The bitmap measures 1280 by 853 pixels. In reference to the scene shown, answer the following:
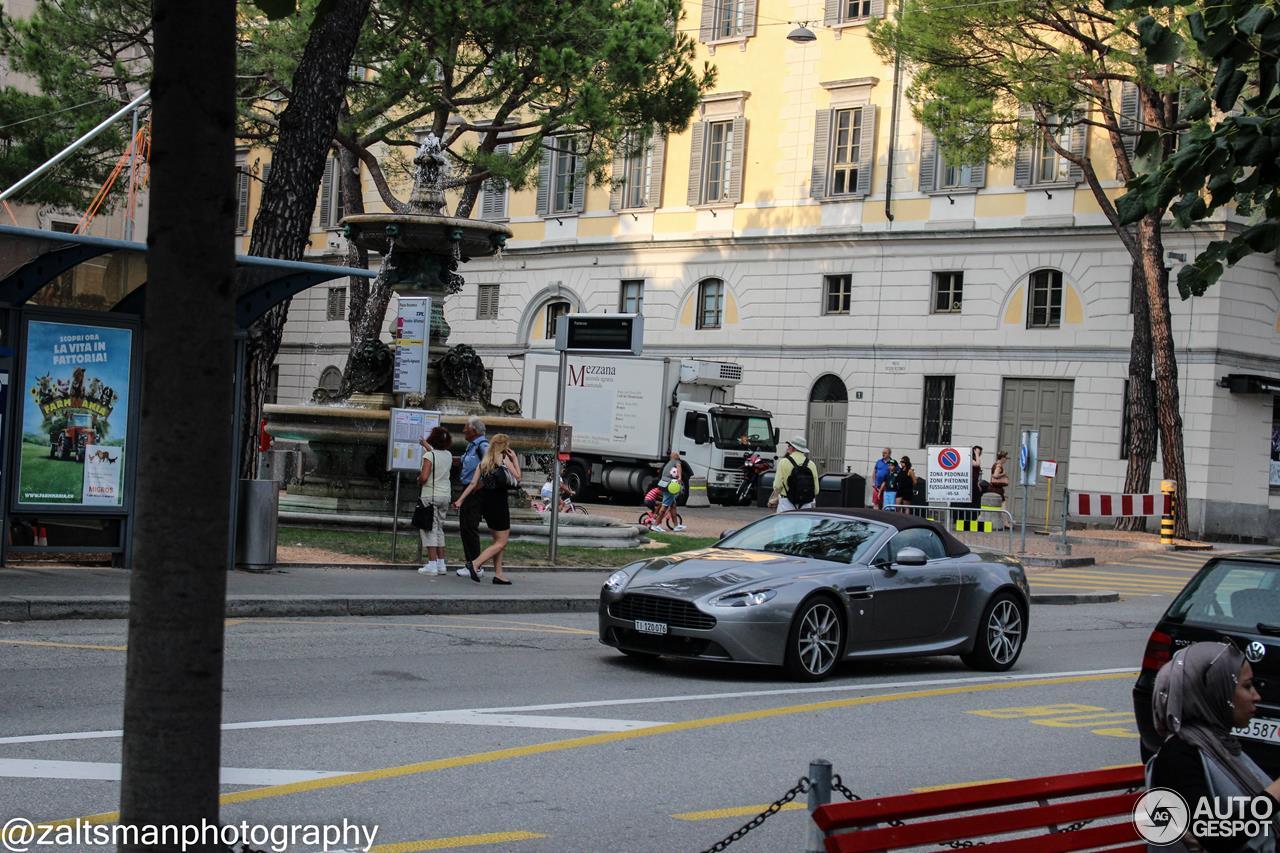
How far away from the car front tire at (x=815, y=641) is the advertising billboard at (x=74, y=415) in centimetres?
713

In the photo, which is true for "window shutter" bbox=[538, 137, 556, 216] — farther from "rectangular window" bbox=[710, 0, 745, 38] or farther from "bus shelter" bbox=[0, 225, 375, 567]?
"bus shelter" bbox=[0, 225, 375, 567]

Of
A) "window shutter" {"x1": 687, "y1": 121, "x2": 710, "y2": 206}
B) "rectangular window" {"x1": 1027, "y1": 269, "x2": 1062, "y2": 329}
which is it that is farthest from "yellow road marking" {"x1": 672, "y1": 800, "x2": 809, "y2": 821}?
"window shutter" {"x1": 687, "y1": 121, "x2": 710, "y2": 206}

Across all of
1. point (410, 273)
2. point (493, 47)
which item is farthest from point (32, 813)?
point (493, 47)

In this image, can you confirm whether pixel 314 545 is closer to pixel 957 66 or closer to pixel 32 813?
pixel 32 813

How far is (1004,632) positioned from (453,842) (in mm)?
8445

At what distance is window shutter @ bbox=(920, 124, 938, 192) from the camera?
43.6 m

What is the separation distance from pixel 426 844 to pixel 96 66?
35.1 metres

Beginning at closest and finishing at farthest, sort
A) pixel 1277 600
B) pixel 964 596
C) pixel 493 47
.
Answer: pixel 1277 600 → pixel 964 596 → pixel 493 47

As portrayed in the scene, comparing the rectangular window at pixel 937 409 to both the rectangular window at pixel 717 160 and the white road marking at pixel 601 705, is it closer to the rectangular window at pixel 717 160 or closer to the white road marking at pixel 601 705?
the rectangular window at pixel 717 160

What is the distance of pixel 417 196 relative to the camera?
26078 mm

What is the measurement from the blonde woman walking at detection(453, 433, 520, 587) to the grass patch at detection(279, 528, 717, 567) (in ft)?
6.65

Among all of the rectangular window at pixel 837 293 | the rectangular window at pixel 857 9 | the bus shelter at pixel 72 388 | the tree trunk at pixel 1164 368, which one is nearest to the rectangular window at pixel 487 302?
the rectangular window at pixel 837 293

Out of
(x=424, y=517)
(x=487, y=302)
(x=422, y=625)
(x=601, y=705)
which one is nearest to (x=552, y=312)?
(x=487, y=302)

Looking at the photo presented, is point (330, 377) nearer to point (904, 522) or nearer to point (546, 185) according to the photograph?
point (546, 185)
